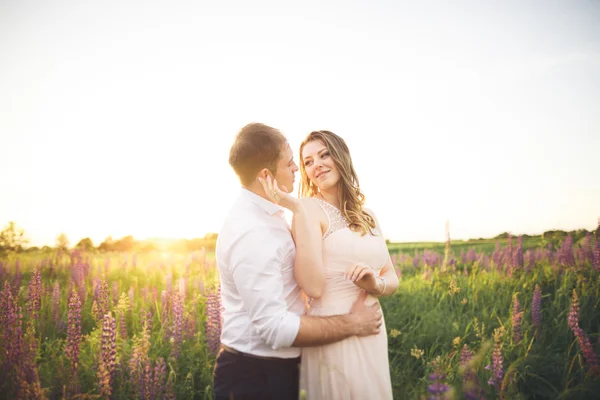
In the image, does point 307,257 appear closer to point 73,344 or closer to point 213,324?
point 213,324

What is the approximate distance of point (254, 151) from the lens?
3045mm

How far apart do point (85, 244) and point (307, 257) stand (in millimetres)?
7694

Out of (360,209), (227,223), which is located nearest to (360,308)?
(360,209)

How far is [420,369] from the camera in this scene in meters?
4.89

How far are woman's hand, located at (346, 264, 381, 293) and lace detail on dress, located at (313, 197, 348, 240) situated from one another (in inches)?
22.6

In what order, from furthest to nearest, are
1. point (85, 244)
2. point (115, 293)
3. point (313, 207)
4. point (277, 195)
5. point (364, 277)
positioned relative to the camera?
point (85, 244) → point (115, 293) → point (313, 207) → point (364, 277) → point (277, 195)

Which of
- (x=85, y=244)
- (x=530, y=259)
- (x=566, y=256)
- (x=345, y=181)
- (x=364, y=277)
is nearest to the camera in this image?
(x=364, y=277)

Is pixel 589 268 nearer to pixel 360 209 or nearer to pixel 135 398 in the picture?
pixel 360 209

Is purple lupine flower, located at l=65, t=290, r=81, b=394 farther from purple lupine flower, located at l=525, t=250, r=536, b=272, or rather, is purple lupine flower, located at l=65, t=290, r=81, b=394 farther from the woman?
purple lupine flower, located at l=525, t=250, r=536, b=272

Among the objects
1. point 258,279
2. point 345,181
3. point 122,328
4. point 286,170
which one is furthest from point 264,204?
point 122,328

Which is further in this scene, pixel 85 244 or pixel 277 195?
pixel 85 244

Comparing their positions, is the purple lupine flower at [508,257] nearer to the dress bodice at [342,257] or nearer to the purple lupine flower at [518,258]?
the purple lupine flower at [518,258]

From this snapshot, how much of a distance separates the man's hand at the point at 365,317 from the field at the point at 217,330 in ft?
2.06

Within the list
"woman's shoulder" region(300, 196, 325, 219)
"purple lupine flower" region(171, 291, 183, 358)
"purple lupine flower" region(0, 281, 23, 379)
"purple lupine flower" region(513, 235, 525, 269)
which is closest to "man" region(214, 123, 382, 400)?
"woman's shoulder" region(300, 196, 325, 219)
